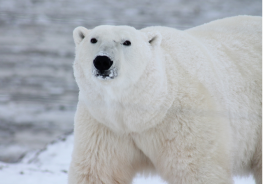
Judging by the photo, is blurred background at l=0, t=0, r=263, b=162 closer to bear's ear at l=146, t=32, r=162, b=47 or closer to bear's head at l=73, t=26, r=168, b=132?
bear's ear at l=146, t=32, r=162, b=47

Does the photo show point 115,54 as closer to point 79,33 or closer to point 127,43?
point 127,43

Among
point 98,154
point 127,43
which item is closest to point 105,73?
point 127,43

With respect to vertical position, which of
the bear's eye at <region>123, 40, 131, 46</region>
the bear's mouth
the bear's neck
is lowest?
the bear's neck

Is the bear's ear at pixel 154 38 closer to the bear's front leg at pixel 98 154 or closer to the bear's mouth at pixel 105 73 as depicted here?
the bear's mouth at pixel 105 73

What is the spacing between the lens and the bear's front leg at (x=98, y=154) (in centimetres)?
226

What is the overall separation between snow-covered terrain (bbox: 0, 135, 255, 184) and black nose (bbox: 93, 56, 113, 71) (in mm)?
1162

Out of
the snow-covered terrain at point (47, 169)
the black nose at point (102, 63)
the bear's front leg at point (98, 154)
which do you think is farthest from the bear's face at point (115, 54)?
the snow-covered terrain at point (47, 169)

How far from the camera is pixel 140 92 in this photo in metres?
2.06

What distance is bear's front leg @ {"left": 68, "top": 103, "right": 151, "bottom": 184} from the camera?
226cm

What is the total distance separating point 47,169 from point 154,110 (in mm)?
1978

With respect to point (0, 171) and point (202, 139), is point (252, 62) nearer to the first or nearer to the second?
point (202, 139)

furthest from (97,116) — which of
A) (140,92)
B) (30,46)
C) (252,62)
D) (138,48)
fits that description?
(30,46)

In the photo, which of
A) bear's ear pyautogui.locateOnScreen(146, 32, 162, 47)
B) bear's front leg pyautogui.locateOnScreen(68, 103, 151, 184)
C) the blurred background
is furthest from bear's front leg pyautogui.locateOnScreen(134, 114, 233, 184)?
the blurred background

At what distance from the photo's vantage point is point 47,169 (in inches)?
140
